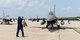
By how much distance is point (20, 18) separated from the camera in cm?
1880

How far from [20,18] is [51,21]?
11.3 meters

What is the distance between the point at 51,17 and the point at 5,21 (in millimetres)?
28814

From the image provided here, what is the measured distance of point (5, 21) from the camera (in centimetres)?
5650

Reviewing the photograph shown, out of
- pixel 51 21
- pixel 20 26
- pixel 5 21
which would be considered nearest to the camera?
pixel 20 26

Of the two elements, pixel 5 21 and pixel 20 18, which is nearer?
pixel 20 18

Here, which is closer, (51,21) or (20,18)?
(20,18)

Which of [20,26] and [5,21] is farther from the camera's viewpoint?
[5,21]

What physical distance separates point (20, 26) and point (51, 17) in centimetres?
1168

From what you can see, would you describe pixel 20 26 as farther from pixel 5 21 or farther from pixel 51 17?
pixel 5 21

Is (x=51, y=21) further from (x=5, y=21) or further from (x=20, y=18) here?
(x=5, y=21)

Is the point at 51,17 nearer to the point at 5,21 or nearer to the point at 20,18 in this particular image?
the point at 20,18

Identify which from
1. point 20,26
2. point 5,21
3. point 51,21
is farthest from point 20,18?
point 5,21

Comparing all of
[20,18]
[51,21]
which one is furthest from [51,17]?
[20,18]

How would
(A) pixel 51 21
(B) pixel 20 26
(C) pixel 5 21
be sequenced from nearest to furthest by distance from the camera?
1. (B) pixel 20 26
2. (A) pixel 51 21
3. (C) pixel 5 21
